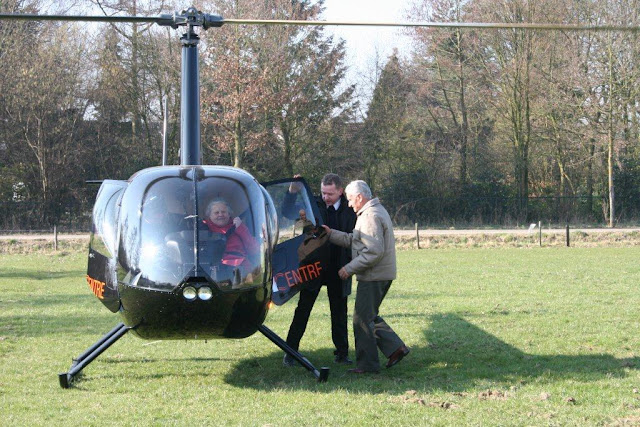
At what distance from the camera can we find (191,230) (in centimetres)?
689

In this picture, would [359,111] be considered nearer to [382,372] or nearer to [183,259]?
[382,372]

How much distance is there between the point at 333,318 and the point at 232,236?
7.57 ft

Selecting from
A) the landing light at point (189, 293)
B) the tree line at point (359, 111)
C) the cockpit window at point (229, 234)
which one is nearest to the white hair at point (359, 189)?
the cockpit window at point (229, 234)

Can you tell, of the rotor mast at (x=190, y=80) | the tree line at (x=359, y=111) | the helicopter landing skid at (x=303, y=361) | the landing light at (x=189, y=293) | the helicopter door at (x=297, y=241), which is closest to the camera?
the landing light at (x=189, y=293)

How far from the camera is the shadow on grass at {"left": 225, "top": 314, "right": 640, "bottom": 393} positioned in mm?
7648

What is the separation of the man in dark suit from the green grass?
32cm

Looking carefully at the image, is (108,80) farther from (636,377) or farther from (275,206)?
(636,377)

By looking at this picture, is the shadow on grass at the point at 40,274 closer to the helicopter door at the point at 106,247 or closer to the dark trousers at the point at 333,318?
the helicopter door at the point at 106,247

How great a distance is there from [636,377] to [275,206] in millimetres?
4091

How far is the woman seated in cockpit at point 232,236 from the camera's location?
22.8ft

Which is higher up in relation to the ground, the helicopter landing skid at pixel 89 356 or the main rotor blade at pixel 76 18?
the main rotor blade at pixel 76 18

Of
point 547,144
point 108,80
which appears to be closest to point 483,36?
point 547,144

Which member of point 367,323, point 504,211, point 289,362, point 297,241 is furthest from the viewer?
point 504,211

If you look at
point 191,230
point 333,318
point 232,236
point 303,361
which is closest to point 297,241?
point 333,318
